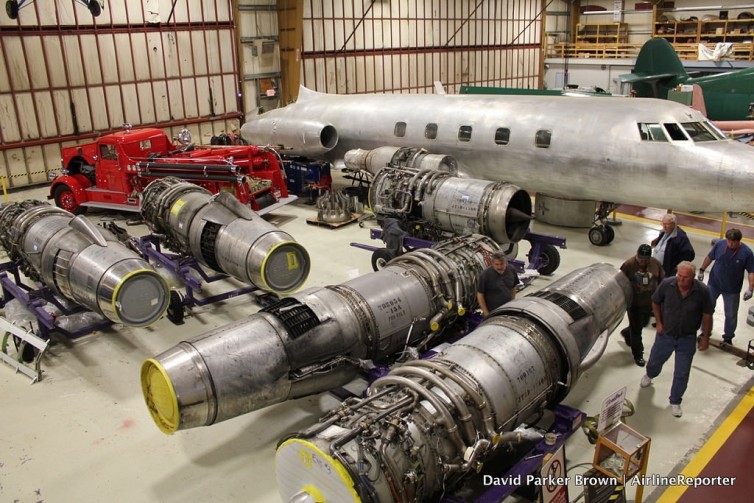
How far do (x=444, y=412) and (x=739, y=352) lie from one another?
20.1ft

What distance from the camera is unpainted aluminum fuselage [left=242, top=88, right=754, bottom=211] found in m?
12.0

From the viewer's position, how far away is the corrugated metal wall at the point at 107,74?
68.7 ft

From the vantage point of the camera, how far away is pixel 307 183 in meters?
18.7

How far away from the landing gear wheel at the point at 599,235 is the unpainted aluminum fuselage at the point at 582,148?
68 cm

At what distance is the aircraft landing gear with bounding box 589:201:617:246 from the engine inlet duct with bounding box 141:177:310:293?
7.17 m

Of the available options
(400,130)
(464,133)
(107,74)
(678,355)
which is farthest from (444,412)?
(107,74)

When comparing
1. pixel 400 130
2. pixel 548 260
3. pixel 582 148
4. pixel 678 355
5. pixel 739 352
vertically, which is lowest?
pixel 739 352

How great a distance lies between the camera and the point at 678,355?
7.54 m

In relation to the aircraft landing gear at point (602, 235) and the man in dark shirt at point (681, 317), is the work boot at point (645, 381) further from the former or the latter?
the aircraft landing gear at point (602, 235)

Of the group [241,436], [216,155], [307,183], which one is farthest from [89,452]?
[307,183]

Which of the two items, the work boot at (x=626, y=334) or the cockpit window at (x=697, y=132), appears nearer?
the work boot at (x=626, y=334)

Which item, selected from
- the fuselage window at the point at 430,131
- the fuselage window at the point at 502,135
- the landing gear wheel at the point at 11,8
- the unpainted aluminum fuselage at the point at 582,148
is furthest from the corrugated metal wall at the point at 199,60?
the fuselage window at the point at 502,135

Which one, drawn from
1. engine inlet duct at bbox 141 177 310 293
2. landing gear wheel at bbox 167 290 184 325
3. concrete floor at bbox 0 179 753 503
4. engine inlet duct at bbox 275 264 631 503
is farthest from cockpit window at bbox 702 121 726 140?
landing gear wheel at bbox 167 290 184 325

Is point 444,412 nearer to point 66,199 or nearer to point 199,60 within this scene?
point 66,199
